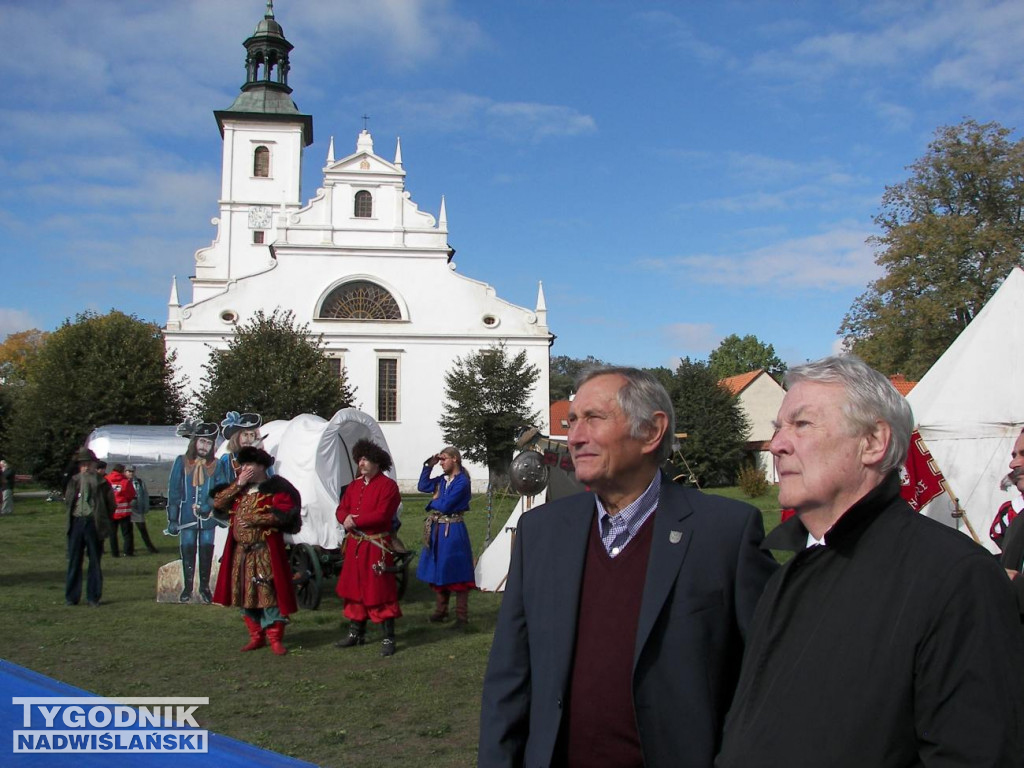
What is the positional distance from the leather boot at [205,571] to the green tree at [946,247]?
24.4 metres

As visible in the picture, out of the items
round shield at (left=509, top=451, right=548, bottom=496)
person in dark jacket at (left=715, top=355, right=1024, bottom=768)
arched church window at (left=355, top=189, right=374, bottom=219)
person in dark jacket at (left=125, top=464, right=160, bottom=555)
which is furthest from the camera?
arched church window at (left=355, top=189, right=374, bottom=219)

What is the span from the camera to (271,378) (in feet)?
114

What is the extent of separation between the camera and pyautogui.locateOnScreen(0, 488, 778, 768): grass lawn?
5.71 m

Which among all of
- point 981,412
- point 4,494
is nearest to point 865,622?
point 981,412

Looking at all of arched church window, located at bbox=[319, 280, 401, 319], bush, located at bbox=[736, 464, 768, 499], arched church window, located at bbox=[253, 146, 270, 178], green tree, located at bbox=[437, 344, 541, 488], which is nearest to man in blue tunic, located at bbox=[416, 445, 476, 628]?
bush, located at bbox=[736, 464, 768, 499]

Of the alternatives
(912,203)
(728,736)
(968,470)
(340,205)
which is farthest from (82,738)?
(340,205)

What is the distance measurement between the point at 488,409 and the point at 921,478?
3054cm

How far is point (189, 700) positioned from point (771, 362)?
84962mm

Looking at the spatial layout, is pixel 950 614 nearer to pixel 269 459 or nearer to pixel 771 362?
pixel 269 459

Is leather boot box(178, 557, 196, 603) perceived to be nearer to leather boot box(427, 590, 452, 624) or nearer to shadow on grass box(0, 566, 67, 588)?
shadow on grass box(0, 566, 67, 588)

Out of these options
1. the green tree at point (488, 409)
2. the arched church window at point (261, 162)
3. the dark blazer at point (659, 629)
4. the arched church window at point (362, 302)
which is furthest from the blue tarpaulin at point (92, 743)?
the arched church window at point (261, 162)

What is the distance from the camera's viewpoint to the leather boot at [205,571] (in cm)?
1105

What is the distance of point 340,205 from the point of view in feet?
142

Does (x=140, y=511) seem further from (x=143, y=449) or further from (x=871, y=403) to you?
(x=871, y=403)
